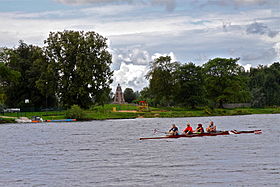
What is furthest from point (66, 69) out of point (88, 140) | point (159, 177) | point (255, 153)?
point (159, 177)

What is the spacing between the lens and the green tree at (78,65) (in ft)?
318

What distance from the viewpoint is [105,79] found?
3935 inches

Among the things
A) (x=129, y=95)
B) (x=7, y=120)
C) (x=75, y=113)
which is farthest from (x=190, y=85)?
(x=129, y=95)

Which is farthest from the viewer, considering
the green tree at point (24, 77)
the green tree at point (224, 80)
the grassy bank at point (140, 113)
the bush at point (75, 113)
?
the green tree at point (224, 80)

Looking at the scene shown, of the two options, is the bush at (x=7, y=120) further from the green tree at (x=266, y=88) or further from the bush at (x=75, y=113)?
the green tree at (x=266, y=88)

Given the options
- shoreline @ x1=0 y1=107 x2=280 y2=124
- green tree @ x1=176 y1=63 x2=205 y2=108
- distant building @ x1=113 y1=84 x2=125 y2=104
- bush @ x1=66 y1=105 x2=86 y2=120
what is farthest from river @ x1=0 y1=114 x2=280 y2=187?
distant building @ x1=113 y1=84 x2=125 y2=104

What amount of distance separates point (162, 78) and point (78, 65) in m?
32.4

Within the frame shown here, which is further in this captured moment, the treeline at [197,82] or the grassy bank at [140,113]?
the treeline at [197,82]

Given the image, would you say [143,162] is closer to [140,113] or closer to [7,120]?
[7,120]

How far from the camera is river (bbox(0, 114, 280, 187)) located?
85.6 feet

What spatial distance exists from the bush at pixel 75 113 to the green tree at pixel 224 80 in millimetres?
43384

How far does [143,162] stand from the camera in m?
32.8

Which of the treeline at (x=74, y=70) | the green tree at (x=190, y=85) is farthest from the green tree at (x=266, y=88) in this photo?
the treeline at (x=74, y=70)

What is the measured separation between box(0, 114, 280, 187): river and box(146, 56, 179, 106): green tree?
74500mm
